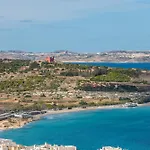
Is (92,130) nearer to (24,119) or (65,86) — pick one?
(24,119)

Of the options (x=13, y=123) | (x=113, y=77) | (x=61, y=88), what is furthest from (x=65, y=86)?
(x=13, y=123)

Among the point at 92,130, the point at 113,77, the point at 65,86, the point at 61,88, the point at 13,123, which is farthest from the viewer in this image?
the point at 113,77

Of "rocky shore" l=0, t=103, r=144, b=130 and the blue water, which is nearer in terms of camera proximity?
the blue water

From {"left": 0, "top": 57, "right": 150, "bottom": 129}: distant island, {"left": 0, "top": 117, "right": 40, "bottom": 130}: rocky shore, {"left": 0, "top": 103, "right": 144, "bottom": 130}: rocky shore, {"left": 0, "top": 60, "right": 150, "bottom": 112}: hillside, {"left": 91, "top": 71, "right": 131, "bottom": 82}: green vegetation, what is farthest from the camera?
{"left": 91, "top": 71, "right": 131, "bottom": 82}: green vegetation

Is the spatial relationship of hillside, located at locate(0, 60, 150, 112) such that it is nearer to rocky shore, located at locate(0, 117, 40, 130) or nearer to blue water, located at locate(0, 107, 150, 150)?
blue water, located at locate(0, 107, 150, 150)

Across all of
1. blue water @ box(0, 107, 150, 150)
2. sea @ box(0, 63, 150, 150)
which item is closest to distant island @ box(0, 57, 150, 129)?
sea @ box(0, 63, 150, 150)

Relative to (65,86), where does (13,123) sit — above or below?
below

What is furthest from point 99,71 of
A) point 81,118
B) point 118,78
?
point 81,118

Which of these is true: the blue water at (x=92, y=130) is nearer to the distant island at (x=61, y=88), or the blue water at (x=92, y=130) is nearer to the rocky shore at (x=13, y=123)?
the rocky shore at (x=13, y=123)
